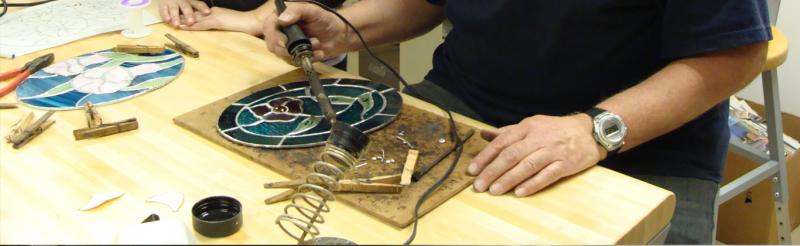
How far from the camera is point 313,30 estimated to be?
1284mm

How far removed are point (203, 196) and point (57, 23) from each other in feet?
2.73

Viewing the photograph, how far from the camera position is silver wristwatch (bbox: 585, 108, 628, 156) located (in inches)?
38.5

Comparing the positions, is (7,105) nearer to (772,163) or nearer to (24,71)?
(24,71)

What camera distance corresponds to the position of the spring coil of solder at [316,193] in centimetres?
77

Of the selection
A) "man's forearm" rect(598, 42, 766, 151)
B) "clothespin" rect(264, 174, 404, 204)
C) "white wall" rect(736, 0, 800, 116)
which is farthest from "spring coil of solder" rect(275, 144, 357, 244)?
"white wall" rect(736, 0, 800, 116)

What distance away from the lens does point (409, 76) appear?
2.76 m

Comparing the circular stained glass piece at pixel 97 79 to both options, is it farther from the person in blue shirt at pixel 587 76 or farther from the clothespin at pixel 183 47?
the person in blue shirt at pixel 587 76

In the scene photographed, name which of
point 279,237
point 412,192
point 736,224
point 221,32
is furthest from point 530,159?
point 736,224

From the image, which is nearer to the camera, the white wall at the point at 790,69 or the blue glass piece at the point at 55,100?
the blue glass piece at the point at 55,100

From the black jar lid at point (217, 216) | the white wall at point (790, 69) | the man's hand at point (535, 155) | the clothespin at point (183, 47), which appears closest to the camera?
the black jar lid at point (217, 216)

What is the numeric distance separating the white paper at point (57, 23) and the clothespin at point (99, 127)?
1.26ft

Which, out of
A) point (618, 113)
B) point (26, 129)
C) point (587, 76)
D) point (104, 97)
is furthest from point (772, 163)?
point (26, 129)

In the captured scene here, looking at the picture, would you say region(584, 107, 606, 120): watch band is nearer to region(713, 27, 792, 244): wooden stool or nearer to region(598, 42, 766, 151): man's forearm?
region(598, 42, 766, 151): man's forearm

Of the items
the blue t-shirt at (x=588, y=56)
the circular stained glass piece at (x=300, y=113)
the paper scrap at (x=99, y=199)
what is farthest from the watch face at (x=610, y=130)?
the paper scrap at (x=99, y=199)
